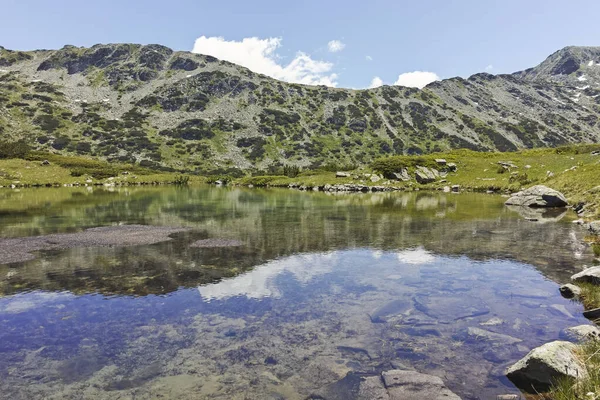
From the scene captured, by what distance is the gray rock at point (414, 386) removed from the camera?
9.09m

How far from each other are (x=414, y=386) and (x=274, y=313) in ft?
22.3

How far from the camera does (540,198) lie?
4944 cm

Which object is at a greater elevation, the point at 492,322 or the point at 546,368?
the point at 546,368

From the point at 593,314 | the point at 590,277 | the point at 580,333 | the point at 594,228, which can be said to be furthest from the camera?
the point at 594,228

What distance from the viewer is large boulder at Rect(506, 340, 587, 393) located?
900 centimetres

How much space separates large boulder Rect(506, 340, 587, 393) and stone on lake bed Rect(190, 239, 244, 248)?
21.2 meters

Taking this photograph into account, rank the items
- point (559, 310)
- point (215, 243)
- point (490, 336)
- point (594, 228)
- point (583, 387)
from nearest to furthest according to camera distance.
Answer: point (583, 387) < point (490, 336) < point (559, 310) < point (215, 243) < point (594, 228)

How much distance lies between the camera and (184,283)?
18.7m

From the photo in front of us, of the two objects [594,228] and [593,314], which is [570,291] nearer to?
[593,314]

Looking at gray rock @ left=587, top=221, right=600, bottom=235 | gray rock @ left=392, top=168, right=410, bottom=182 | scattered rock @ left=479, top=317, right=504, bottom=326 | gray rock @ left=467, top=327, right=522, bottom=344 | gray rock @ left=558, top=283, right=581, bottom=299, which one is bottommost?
scattered rock @ left=479, top=317, right=504, bottom=326

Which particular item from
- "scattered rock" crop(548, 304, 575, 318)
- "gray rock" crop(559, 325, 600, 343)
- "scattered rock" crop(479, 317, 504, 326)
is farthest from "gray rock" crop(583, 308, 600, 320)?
"scattered rock" crop(479, 317, 504, 326)

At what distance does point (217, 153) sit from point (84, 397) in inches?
7627

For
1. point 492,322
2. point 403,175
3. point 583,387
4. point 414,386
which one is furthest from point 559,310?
point 403,175

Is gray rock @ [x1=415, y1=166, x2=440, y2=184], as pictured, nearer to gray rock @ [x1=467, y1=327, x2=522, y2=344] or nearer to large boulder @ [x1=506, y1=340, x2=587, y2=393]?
gray rock @ [x1=467, y1=327, x2=522, y2=344]
